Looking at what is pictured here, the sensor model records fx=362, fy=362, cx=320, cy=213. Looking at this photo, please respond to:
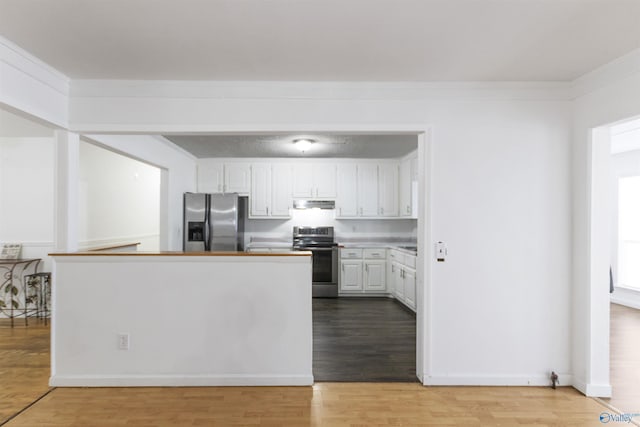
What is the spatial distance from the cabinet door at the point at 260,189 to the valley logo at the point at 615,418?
5045 mm

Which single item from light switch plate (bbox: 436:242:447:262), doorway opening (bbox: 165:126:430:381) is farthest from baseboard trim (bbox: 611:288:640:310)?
light switch plate (bbox: 436:242:447:262)

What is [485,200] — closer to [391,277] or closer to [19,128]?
[391,277]

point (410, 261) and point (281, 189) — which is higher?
point (281, 189)

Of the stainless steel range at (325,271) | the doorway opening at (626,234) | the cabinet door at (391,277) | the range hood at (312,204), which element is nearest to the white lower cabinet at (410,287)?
the cabinet door at (391,277)

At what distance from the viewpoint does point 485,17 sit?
2002mm

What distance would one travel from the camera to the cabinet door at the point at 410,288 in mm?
5027

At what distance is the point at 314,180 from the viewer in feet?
21.0

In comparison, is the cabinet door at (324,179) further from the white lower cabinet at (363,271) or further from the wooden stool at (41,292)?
the wooden stool at (41,292)

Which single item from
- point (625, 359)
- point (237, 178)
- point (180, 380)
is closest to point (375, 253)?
point (237, 178)

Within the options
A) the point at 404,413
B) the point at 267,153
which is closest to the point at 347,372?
the point at 404,413

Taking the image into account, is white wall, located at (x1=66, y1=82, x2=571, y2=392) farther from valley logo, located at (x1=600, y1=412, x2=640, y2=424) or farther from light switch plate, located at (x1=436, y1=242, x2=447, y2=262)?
valley logo, located at (x1=600, y1=412, x2=640, y2=424)

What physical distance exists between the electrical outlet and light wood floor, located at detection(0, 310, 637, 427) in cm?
32

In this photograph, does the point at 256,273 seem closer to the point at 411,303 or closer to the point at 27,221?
the point at 411,303

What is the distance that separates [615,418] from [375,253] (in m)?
3.91
